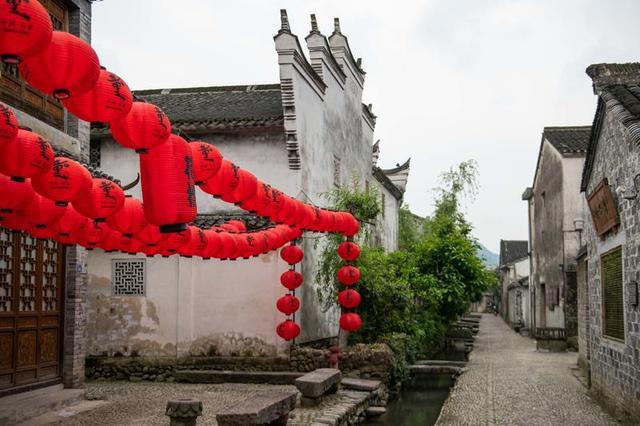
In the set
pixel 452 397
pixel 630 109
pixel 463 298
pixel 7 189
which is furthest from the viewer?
pixel 463 298

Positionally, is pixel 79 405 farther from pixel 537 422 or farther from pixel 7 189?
pixel 537 422

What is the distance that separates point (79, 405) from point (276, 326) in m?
5.56

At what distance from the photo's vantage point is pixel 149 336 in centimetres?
1747

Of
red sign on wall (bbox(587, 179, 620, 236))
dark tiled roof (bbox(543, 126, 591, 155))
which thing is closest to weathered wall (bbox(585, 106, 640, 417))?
red sign on wall (bbox(587, 179, 620, 236))

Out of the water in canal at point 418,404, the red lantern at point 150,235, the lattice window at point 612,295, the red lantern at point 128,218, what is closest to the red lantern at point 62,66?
the red lantern at point 128,218

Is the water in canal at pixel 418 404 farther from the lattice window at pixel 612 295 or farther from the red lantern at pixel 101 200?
the red lantern at pixel 101 200

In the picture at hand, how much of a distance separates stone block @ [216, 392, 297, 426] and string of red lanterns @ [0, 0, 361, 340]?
258cm

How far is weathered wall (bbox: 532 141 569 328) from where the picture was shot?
2722cm

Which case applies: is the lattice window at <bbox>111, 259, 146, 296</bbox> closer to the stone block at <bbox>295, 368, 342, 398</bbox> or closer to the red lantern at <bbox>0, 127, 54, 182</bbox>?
the stone block at <bbox>295, 368, 342, 398</bbox>

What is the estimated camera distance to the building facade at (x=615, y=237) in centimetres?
1026

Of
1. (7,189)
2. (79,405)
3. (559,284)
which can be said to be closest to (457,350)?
(559,284)

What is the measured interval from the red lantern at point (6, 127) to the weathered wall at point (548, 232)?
23.3m

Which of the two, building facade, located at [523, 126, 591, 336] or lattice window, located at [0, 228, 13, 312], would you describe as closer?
lattice window, located at [0, 228, 13, 312]

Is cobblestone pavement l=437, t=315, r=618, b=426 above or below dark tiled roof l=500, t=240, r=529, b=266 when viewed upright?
below
